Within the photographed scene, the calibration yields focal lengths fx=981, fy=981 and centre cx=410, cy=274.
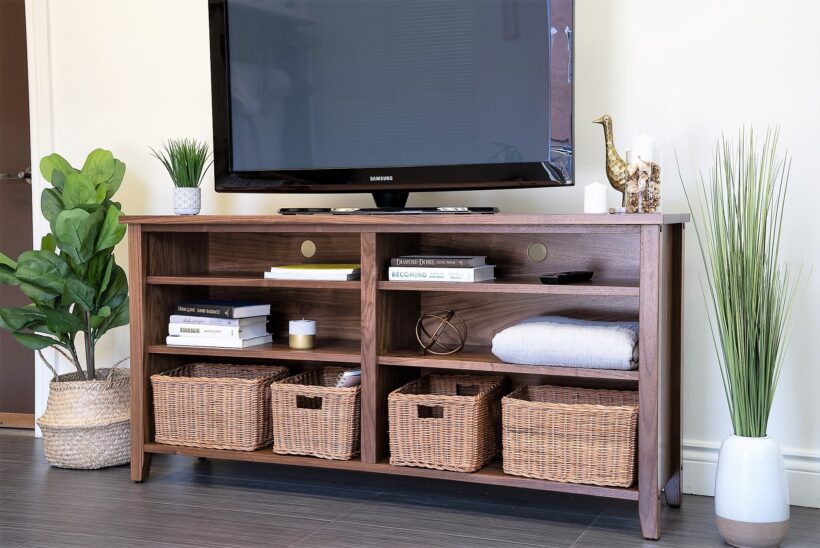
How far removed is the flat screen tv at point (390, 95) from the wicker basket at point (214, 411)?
607 mm

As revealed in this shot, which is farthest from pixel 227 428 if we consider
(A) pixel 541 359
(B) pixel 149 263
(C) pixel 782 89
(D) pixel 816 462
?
(C) pixel 782 89

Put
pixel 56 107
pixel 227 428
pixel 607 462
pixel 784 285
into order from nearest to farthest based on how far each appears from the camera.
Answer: pixel 607 462 → pixel 784 285 → pixel 227 428 → pixel 56 107

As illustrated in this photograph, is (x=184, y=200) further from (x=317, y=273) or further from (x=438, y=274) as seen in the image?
(x=438, y=274)

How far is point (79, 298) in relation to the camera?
3057 mm

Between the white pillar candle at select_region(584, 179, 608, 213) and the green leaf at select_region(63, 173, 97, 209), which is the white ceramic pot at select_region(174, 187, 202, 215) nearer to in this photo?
the green leaf at select_region(63, 173, 97, 209)

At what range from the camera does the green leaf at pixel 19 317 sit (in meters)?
3.08

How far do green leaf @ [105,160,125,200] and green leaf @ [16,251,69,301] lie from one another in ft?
0.92

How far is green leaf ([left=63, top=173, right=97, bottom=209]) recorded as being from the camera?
3066 millimetres

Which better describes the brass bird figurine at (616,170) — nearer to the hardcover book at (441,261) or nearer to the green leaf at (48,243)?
the hardcover book at (441,261)

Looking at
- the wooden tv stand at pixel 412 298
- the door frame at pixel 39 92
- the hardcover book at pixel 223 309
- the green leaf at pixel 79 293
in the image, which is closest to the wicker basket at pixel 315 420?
the wooden tv stand at pixel 412 298

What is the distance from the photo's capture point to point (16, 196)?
12.5ft

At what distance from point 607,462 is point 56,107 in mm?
2426

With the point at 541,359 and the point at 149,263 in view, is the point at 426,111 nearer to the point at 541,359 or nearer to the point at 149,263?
the point at 541,359

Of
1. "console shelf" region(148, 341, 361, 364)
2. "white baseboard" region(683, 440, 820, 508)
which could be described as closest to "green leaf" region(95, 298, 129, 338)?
"console shelf" region(148, 341, 361, 364)
